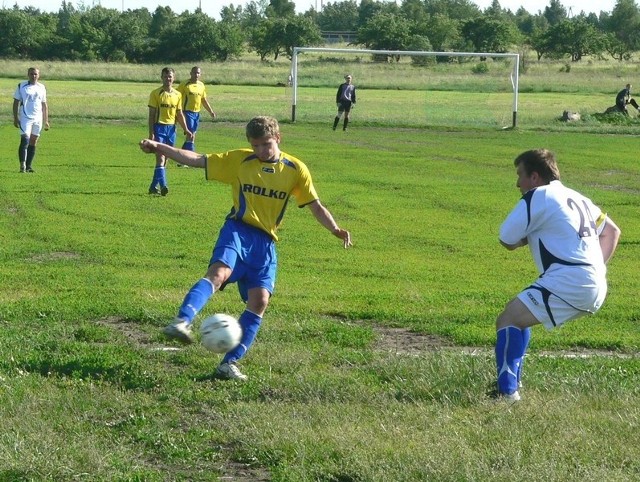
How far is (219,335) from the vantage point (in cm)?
702

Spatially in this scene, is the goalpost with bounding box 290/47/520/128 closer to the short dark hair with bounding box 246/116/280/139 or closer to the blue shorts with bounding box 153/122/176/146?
the blue shorts with bounding box 153/122/176/146

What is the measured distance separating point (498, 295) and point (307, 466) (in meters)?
5.60

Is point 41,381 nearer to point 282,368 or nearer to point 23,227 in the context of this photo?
point 282,368

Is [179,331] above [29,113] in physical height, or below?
below

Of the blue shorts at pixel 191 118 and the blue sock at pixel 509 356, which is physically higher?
the blue shorts at pixel 191 118

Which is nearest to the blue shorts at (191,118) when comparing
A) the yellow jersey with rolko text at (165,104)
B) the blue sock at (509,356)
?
the yellow jersey with rolko text at (165,104)

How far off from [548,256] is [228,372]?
2.34m

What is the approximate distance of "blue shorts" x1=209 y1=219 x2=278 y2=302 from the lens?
24.9 ft

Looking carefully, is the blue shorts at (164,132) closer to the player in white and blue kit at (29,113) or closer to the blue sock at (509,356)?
the player in white and blue kit at (29,113)

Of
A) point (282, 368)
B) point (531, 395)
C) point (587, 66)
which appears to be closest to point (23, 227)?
point (282, 368)

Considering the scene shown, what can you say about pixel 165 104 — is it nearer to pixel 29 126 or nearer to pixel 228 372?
pixel 29 126

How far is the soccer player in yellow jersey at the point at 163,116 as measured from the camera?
1817 cm

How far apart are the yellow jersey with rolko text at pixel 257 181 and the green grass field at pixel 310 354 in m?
1.09

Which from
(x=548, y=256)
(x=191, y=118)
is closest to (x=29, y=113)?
(x=191, y=118)
